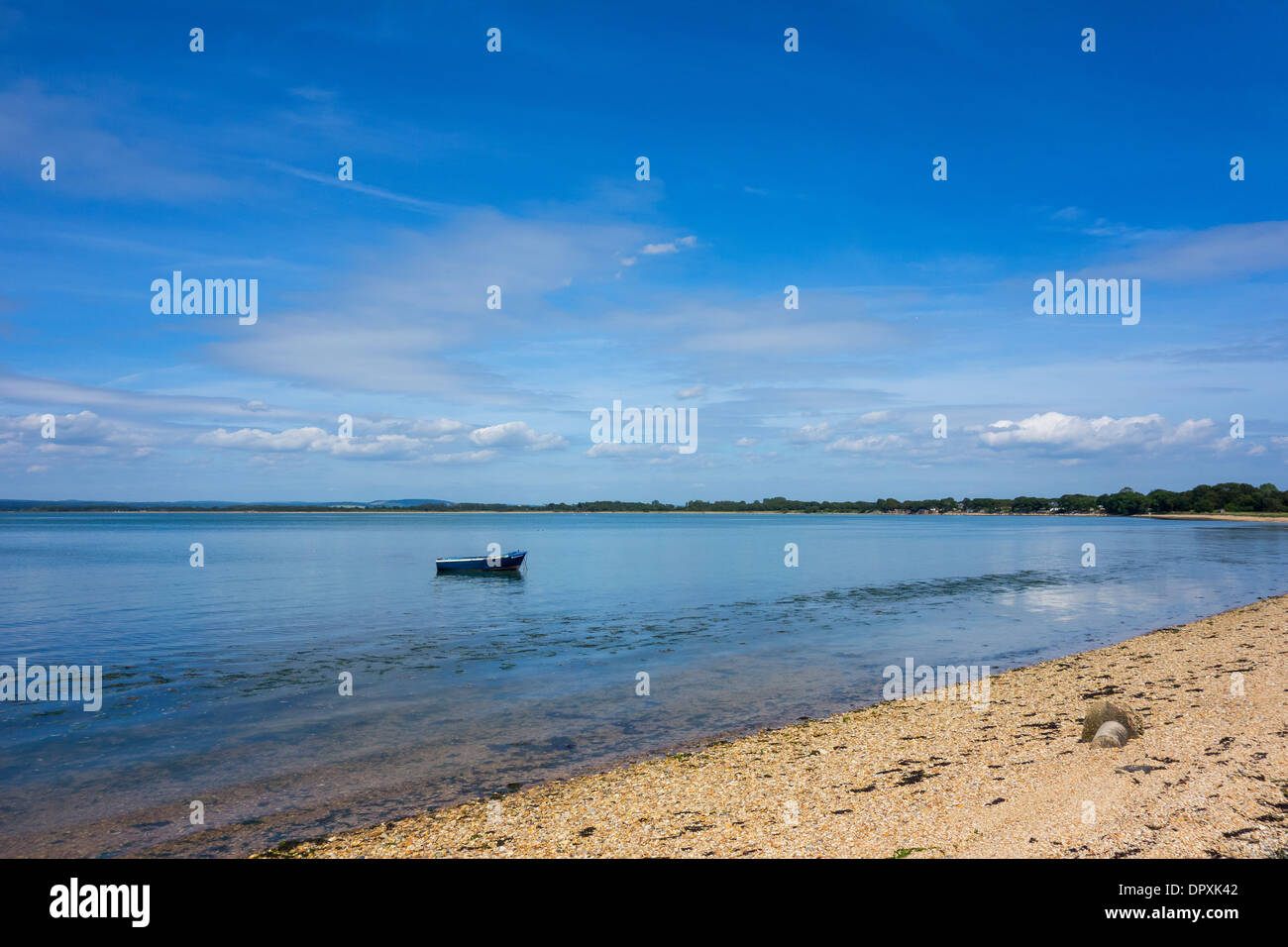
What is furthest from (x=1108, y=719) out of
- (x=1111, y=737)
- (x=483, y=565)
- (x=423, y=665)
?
(x=483, y=565)

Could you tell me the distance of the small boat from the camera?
5578 centimetres

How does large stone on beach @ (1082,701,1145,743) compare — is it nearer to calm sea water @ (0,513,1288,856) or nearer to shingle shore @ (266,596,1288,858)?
shingle shore @ (266,596,1288,858)

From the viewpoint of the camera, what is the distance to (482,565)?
5634 cm

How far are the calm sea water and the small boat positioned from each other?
1.53 meters

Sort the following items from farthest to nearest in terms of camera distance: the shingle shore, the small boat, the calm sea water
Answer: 1. the small boat
2. the calm sea water
3. the shingle shore

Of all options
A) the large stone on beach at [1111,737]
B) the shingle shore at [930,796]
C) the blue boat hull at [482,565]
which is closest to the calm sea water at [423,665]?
the blue boat hull at [482,565]

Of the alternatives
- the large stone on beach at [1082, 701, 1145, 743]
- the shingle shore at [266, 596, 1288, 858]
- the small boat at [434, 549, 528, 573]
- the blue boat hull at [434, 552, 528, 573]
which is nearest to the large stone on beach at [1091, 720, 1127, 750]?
the large stone on beach at [1082, 701, 1145, 743]

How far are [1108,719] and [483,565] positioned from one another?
4828cm

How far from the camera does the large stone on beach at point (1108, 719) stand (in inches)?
498

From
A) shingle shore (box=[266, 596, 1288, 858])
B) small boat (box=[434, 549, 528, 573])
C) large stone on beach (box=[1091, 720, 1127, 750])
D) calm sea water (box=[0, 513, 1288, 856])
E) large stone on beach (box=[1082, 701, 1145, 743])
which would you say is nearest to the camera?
shingle shore (box=[266, 596, 1288, 858])

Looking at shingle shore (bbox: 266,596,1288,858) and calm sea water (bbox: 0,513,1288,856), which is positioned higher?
shingle shore (bbox: 266,596,1288,858)

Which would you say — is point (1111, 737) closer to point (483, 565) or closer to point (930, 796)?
point (930, 796)

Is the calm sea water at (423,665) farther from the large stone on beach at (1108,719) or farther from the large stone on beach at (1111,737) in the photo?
the large stone on beach at (1111,737)
